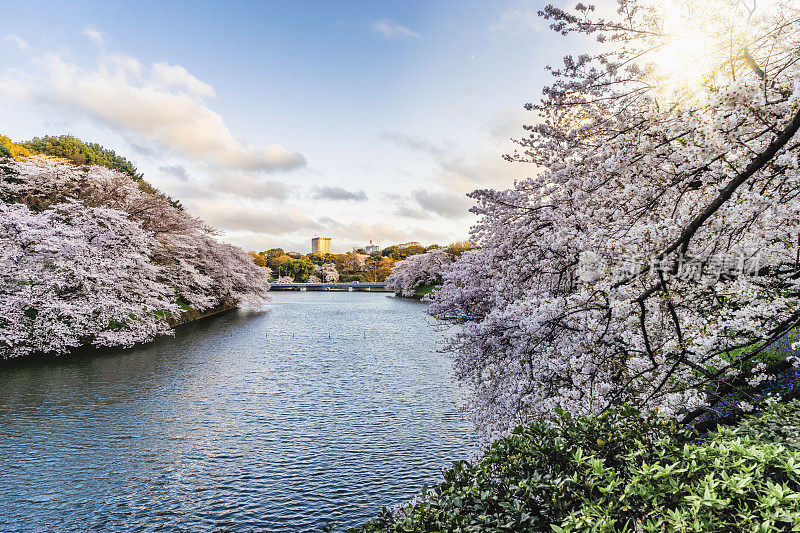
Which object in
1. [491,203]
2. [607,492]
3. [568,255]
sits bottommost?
[607,492]

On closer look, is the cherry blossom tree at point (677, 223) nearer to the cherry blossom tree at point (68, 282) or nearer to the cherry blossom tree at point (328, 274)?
the cherry blossom tree at point (68, 282)

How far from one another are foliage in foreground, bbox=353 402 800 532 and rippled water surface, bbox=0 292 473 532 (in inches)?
302

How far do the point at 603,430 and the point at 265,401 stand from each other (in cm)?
1814

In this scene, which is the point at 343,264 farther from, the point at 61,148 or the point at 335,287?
the point at 61,148

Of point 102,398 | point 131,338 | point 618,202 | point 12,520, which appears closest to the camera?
point 618,202

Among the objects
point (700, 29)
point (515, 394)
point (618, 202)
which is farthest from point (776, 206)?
point (515, 394)

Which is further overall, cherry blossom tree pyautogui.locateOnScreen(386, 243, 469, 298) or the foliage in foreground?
cherry blossom tree pyautogui.locateOnScreen(386, 243, 469, 298)

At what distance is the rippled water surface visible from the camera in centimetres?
1172

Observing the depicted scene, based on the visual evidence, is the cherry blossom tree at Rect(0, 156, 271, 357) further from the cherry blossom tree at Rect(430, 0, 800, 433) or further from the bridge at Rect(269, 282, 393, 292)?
the bridge at Rect(269, 282, 393, 292)

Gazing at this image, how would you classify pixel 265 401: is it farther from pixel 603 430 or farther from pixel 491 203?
pixel 603 430

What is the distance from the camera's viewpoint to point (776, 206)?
5.40 metres

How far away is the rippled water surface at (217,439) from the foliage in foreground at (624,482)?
766 cm

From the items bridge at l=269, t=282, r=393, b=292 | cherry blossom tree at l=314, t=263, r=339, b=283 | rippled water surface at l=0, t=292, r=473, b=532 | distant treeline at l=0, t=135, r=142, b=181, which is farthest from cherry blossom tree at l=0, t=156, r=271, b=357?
cherry blossom tree at l=314, t=263, r=339, b=283

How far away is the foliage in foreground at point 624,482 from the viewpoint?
11.6 ft
